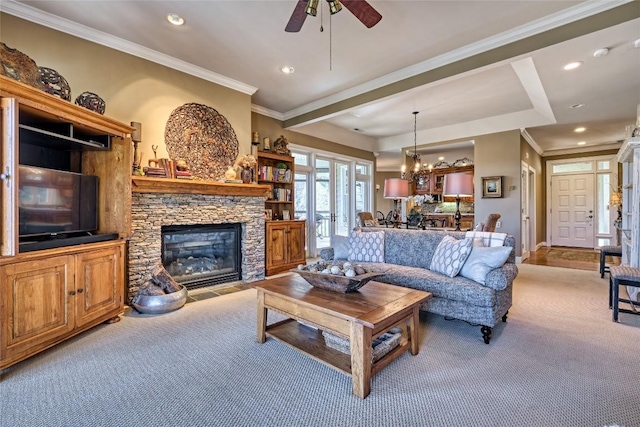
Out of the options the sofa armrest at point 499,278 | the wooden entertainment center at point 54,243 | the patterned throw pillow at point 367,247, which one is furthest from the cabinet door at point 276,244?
the sofa armrest at point 499,278

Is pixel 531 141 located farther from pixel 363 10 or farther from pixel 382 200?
pixel 363 10

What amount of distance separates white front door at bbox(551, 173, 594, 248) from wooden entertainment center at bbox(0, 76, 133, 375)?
10.3 metres

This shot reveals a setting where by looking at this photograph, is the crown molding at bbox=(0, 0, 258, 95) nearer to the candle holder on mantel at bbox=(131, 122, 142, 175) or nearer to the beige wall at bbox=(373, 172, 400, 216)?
the candle holder on mantel at bbox=(131, 122, 142, 175)

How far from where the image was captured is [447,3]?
2.66m

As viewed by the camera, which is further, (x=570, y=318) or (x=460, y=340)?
(x=570, y=318)

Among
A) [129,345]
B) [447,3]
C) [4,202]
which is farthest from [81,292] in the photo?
[447,3]

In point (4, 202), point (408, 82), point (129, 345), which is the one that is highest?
point (408, 82)

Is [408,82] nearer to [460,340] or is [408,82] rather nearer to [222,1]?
[222,1]

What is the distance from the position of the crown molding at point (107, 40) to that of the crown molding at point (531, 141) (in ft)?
18.3

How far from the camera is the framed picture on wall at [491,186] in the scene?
5992 mm

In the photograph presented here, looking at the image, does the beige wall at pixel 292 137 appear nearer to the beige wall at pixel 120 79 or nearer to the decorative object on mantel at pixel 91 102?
the beige wall at pixel 120 79

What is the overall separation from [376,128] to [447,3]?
171 inches

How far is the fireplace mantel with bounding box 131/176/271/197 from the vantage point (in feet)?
10.7

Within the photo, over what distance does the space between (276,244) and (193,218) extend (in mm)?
1492
